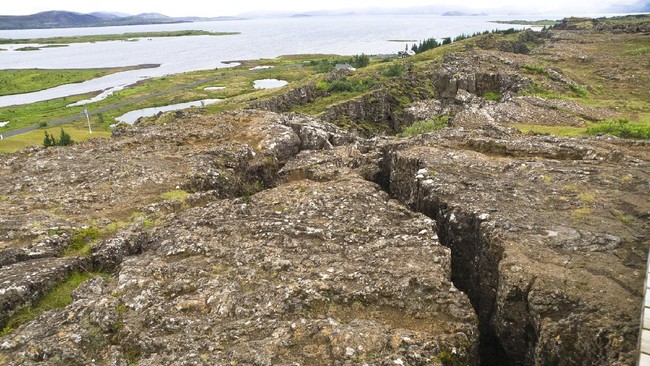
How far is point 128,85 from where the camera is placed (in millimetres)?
157125

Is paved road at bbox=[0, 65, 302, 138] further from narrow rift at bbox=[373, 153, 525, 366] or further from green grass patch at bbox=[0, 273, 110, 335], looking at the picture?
narrow rift at bbox=[373, 153, 525, 366]

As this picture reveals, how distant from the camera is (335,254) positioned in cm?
1345

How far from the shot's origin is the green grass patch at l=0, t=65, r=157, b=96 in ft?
527

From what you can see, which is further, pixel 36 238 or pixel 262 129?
pixel 262 129

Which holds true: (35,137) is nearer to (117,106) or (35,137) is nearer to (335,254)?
(117,106)

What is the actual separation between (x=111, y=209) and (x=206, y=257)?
6448mm

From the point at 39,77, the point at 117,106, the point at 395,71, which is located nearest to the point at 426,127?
the point at 395,71

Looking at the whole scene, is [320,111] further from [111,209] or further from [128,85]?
[128,85]

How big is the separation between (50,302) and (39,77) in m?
204

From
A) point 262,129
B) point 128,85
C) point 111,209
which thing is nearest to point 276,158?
point 262,129

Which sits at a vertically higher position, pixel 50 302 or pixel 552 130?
pixel 552 130

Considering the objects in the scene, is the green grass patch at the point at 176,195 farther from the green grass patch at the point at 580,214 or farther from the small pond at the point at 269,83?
the small pond at the point at 269,83

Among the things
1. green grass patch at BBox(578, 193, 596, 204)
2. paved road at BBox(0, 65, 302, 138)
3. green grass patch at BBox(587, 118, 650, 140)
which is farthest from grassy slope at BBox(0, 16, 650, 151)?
green grass patch at BBox(578, 193, 596, 204)

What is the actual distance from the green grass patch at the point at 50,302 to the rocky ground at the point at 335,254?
0.12m
